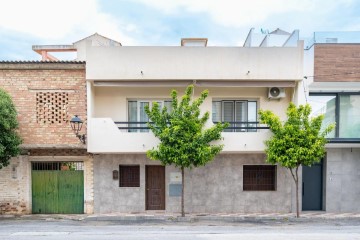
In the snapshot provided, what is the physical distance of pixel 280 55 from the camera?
11859mm

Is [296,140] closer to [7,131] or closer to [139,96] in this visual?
[139,96]

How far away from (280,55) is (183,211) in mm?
7547

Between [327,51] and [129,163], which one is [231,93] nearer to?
[327,51]

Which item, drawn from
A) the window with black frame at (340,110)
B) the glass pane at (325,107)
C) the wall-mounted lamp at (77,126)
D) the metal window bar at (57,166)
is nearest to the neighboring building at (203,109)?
the wall-mounted lamp at (77,126)

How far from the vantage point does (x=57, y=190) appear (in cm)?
1250

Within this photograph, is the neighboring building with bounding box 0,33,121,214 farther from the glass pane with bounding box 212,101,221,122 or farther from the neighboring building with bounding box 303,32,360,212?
the neighboring building with bounding box 303,32,360,212

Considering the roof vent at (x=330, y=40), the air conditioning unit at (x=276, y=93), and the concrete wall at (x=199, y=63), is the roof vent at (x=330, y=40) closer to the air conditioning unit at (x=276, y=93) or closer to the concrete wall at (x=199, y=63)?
the concrete wall at (x=199, y=63)

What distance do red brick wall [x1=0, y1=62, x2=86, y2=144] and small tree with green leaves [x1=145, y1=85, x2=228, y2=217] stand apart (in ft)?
11.4

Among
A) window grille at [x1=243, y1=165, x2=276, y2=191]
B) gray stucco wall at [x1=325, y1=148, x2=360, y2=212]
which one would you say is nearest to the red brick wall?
window grille at [x1=243, y1=165, x2=276, y2=191]

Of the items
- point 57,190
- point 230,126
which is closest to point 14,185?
point 57,190

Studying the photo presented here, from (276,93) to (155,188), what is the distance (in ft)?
22.1

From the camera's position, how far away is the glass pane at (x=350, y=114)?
12.4 m

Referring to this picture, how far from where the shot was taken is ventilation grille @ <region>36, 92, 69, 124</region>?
12.0 metres

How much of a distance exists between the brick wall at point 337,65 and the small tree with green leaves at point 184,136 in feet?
16.1
